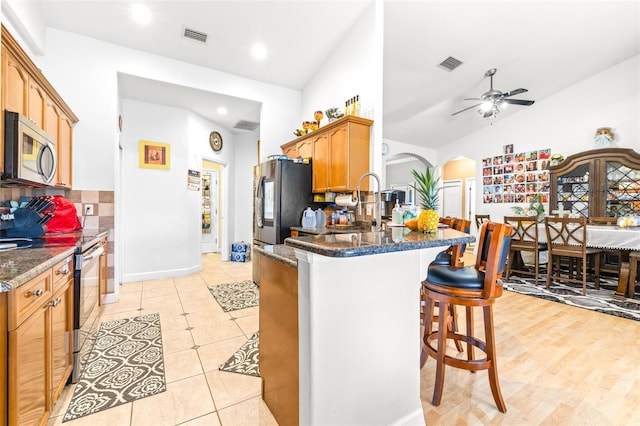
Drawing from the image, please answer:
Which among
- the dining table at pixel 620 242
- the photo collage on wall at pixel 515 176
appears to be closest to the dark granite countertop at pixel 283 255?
the dining table at pixel 620 242

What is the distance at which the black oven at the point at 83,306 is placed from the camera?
181cm

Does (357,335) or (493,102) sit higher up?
(493,102)

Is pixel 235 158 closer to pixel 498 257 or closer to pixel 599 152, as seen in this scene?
pixel 498 257

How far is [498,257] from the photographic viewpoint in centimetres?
147

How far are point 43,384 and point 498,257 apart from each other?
2247mm

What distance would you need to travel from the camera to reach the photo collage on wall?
607 centimetres

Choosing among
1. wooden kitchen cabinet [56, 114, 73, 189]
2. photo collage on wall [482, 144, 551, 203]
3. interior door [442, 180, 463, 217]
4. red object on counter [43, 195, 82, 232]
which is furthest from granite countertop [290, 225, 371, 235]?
interior door [442, 180, 463, 217]

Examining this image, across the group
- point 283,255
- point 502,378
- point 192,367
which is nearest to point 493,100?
point 502,378

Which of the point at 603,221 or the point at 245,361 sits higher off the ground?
the point at 603,221

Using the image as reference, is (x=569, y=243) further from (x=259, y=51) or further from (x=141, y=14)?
(x=141, y=14)

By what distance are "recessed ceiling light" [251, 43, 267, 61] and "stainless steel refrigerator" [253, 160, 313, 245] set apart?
4.85 feet

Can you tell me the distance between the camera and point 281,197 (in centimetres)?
366

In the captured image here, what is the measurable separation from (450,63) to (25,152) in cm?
520

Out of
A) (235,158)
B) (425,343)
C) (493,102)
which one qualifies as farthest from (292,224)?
(493,102)
